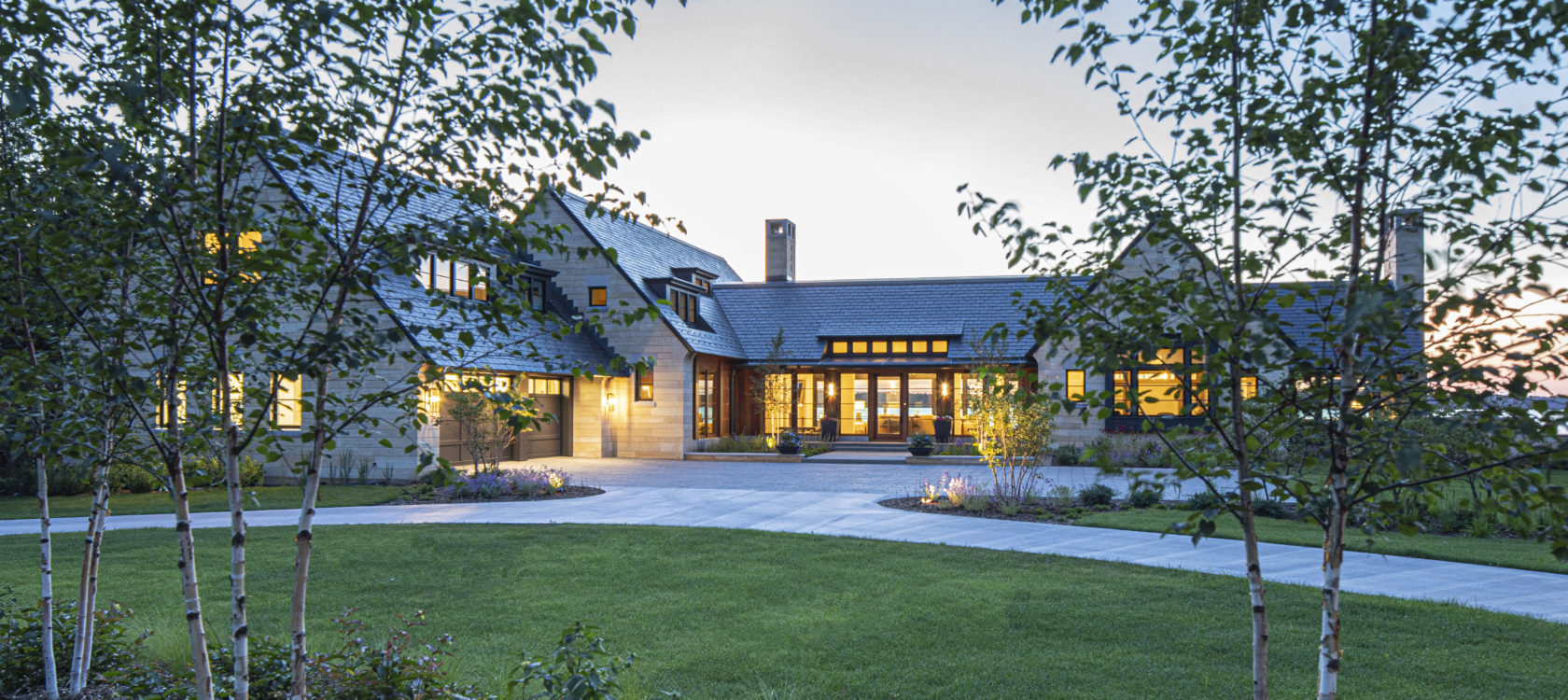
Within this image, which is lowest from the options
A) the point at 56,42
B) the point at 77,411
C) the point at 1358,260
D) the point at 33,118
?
the point at 77,411

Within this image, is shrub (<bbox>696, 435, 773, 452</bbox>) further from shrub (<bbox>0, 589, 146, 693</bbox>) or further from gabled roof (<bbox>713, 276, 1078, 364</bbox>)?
shrub (<bbox>0, 589, 146, 693</bbox>)

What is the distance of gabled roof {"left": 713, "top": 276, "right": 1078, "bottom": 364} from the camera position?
3055 centimetres

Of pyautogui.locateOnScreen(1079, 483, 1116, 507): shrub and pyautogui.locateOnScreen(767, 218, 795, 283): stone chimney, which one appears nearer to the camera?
pyautogui.locateOnScreen(1079, 483, 1116, 507): shrub

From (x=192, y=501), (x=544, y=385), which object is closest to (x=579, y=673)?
(x=192, y=501)

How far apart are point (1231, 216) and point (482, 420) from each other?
16.5 meters

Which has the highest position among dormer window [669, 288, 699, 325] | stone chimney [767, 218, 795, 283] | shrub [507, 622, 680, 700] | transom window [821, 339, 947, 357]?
stone chimney [767, 218, 795, 283]

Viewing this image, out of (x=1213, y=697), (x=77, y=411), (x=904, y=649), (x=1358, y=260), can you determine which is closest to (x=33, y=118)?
(x=77, y=411)

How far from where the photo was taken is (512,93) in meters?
3.33

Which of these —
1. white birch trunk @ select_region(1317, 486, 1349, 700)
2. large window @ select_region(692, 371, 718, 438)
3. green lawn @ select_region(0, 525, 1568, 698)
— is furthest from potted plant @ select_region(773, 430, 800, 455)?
white birch trunk @ select_region(1317, 486, 1349, 700)

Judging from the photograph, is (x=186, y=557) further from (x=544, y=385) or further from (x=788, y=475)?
(x=544, y=385)

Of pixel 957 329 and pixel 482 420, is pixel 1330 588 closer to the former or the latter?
pixel 482 420

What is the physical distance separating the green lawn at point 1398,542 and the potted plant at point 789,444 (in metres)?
13.6

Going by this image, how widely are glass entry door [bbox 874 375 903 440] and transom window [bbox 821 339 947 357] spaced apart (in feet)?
3.29

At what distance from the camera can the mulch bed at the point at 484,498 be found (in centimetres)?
1574
